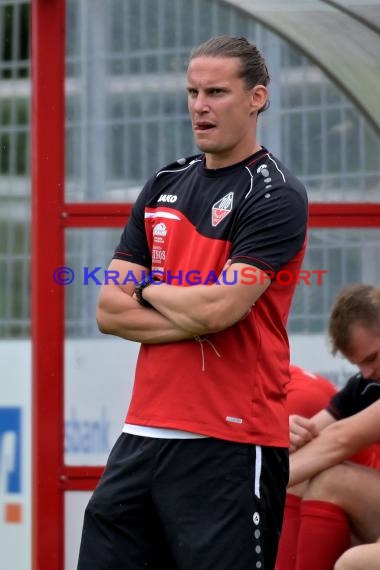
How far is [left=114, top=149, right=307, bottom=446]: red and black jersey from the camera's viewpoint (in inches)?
122

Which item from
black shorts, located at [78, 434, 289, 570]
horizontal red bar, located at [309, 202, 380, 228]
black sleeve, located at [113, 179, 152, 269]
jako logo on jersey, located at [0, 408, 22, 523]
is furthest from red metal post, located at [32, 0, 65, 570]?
black shorts, located at [78, 434, 289, 570]

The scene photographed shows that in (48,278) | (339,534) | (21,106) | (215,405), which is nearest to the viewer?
(215,405)

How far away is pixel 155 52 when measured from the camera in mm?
4703

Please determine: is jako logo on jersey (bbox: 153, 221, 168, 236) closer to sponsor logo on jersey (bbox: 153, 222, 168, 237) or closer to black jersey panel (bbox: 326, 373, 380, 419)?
sponsor logo on jersey (bbox: 153, 222, 168, 237)

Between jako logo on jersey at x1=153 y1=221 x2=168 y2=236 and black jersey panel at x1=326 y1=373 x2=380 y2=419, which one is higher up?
jako logo on jersey at x1=153 y1=221 x2=168 y2=236

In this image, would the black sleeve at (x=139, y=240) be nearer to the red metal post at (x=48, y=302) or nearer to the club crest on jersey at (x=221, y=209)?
the club crest on jersey at (x=221, y=209)

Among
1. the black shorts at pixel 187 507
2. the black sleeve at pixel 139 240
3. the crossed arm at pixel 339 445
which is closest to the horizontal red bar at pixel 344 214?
the crossed arm at pixel 339 445

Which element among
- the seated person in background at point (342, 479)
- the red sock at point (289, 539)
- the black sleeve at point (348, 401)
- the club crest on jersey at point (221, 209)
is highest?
the club crest on jersey at point (221, 209)

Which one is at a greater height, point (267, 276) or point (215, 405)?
point (267, 276)

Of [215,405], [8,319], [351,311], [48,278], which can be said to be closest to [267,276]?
[215,405]

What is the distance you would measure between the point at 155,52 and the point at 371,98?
88cm

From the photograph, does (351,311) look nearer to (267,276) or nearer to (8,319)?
(267,276)

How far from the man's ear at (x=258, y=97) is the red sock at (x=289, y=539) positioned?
1.63 meters

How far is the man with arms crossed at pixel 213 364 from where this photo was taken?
10.1ft
